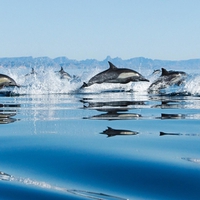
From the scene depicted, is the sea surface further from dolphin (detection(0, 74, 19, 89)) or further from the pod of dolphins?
dolphin (detection(0, 74, 19, 89))

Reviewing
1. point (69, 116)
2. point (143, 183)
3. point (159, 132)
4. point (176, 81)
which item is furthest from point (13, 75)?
point (143, 183)

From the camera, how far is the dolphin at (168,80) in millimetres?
24641

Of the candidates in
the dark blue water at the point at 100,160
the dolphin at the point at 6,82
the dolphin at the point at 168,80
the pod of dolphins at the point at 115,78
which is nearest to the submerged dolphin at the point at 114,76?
the pod of dolphins at the point at 115,78

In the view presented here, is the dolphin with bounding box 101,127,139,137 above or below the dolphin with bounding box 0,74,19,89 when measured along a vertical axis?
below

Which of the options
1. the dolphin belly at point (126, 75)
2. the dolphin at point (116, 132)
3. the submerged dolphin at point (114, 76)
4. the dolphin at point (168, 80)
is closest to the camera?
the dolphin at point (116, 132)

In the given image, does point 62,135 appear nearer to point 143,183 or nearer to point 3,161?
point 3,161

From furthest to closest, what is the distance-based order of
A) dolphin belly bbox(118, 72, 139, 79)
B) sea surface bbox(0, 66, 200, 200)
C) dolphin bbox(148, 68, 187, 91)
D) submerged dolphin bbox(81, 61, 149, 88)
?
dolphin bbox(148, 68, 187, 91) < dolphin belly bbox(118, 72, 139, 79) < submerged dolphin bbox(81, 61, 149, 88) < sea surface bbox(0, 66, 200, 200)

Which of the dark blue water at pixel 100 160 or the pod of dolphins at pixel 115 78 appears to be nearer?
the dark blue water at pixel 100 160

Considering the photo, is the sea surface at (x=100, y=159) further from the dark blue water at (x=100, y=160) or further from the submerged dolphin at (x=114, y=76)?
the submerged dolphin at (x=114, y=76)

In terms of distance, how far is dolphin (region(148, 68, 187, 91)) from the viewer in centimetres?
2464

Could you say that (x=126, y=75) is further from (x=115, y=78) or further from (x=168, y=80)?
(x=168, y=80)

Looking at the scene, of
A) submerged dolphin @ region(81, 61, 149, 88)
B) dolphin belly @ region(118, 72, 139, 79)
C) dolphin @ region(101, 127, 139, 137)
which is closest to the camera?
dolphin @ region(101, 127, 139, 137)

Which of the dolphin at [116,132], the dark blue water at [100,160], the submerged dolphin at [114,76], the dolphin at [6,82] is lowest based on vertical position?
→ the dark blue water at [100,160]

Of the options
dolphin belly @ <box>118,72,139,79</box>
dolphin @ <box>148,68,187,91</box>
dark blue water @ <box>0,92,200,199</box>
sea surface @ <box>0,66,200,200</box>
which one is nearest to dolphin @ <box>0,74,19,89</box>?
dolphin belly @ <box>118,72,139,79</box>
